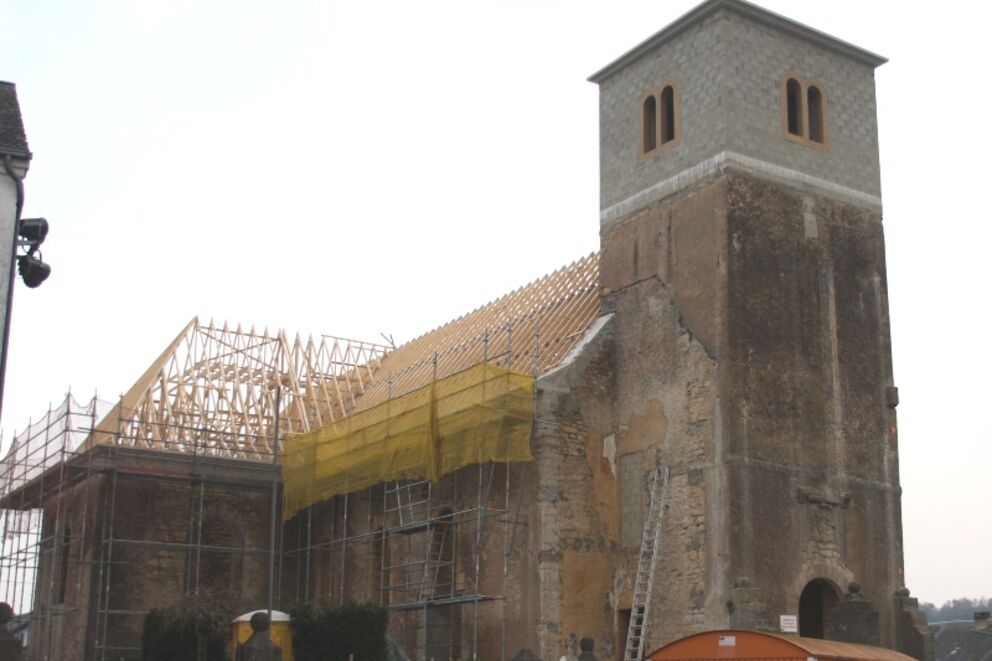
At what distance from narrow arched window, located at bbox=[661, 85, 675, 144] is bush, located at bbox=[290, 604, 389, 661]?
11.1m

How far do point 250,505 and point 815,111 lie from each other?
16451mm

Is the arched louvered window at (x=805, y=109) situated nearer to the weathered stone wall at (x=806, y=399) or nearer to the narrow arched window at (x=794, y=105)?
the narrow arched window at (x=794, y=105)

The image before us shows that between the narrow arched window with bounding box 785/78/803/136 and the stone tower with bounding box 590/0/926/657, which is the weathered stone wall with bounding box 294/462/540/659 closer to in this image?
the stone tower with bounding box 590/0/926/657

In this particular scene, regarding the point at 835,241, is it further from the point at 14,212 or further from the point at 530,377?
the point at 14,212

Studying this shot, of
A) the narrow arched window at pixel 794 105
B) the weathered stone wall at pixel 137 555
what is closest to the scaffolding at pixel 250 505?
the weathered stone wall at pixel 137 555

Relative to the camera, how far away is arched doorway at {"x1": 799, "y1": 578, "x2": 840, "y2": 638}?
26.7 m

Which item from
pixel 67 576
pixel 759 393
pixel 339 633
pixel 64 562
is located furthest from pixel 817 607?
pixel 64 562

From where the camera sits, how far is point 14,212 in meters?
16.5

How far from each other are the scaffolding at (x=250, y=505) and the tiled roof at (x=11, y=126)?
13.2 metres

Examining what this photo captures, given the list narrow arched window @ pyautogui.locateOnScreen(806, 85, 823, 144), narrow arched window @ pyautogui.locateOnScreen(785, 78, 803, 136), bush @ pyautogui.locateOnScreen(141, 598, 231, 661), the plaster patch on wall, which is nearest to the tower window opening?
bush @ pyautogui.locateOnScreen(141, 598, 231, 661)

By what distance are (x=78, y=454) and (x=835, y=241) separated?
1777cm

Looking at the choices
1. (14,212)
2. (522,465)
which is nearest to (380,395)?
(522,465)

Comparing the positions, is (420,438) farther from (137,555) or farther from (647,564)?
(137,555)

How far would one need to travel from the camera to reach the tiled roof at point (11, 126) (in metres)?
16.6
